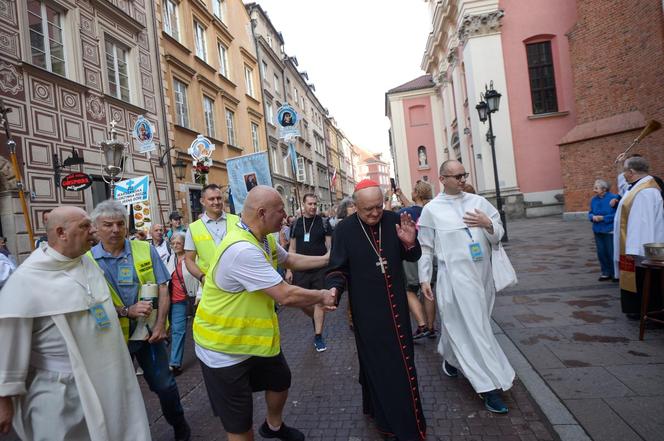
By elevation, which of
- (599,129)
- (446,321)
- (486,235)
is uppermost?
(599,129)

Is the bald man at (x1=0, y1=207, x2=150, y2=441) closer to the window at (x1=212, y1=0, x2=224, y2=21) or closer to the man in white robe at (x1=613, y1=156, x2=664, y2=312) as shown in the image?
the man in white robe at (x1=613, y1=156, x2=664, y2=312)

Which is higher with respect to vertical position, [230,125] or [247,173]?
[230,125]

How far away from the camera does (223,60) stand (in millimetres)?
21875

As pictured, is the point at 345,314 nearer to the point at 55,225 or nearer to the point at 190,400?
the point at 190,400

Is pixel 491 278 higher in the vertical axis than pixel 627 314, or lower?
higher

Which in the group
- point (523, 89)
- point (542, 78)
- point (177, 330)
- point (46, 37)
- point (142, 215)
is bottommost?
point (177, 330)

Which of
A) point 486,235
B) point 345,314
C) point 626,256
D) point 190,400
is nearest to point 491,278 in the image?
point 486,235

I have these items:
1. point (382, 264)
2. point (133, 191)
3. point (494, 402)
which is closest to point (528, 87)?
point (133, 191)

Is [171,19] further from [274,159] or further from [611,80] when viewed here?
[611,80]

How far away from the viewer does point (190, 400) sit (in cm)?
439

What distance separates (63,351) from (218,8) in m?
23.1

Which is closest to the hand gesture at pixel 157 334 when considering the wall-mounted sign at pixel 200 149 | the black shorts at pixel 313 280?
the black shorts at pixel 313 280

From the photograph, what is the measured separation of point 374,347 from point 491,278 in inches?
58.1

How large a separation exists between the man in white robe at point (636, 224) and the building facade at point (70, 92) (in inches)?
349
